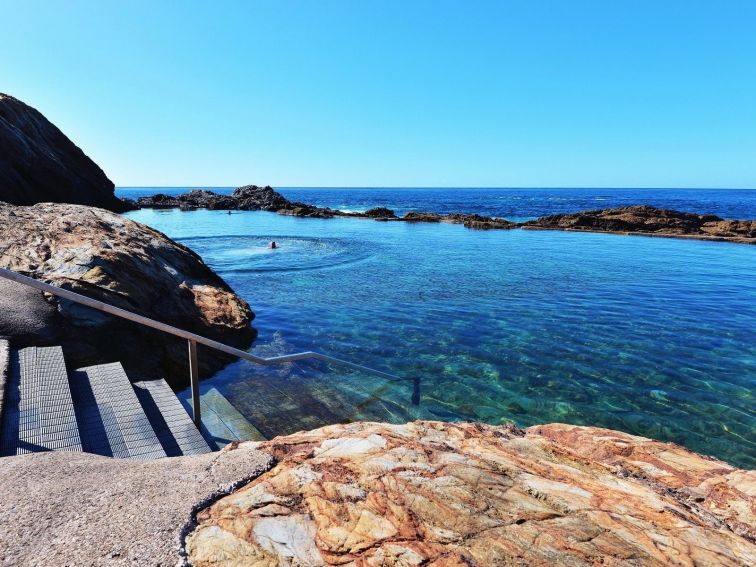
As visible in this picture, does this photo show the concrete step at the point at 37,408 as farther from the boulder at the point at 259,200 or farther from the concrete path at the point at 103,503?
the boulder at the point at 259,200

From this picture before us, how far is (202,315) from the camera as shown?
997cm

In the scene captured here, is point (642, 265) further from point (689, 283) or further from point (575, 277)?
point (575, 277)

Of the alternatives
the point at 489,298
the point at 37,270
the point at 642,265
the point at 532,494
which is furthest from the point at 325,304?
the point at 642,265

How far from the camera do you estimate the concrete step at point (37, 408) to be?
139 inches

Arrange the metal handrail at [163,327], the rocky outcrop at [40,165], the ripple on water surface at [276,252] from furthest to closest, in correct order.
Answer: the rocky outcrop at [40,165] → the ripple on water surface at [276,252] → the metal handrail at [163,327]

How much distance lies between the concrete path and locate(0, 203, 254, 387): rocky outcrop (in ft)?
11.8

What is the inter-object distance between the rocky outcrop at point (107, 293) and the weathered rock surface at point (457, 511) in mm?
4670

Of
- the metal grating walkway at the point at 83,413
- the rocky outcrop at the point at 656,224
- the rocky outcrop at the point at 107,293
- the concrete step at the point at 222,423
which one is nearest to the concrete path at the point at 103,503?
the metal grating walkway at the point at 83,413

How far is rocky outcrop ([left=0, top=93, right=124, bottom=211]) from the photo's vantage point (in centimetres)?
3322

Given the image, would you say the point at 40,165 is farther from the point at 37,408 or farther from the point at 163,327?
the point at 163,327

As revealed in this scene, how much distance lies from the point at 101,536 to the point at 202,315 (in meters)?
8.14

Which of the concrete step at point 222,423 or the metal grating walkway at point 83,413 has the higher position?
the metal grating walkway at point 83,413

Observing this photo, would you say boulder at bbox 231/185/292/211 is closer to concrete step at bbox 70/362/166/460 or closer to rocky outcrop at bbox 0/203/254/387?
rocky outcrop at bbox 0/203/254/387

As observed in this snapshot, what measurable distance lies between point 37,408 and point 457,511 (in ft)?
13.5
